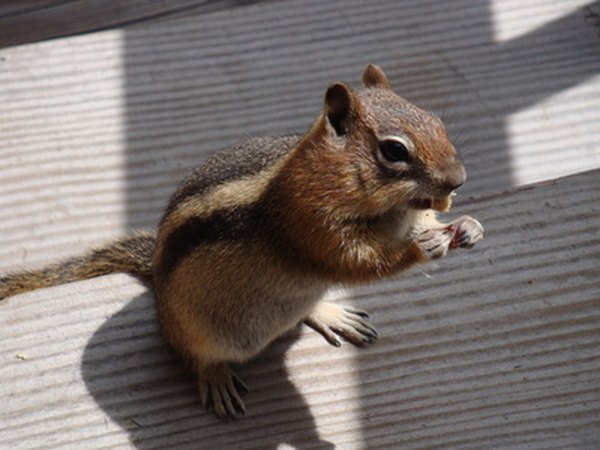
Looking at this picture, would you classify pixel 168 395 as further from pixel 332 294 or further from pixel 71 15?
pixel 71 15

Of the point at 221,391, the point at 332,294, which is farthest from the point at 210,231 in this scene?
the point at 332,294

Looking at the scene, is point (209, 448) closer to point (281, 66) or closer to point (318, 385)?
point (318, 385)

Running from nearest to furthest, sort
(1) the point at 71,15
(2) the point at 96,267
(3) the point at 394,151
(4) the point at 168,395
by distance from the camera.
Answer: (3) the point at 394,151
(4) the point at 168,395
(2) the point at 96,267
(1) the point at 71,15

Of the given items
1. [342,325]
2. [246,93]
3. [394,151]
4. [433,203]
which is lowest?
[342,325]

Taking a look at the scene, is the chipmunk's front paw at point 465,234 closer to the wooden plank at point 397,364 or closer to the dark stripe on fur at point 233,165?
the wooden plank at point 397,364

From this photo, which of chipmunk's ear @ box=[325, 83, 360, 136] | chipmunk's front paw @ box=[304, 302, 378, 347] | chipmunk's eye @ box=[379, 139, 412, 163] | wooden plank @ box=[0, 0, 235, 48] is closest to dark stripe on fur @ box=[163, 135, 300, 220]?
chipmunk's ear @ box=[325, 83, 360, 136]

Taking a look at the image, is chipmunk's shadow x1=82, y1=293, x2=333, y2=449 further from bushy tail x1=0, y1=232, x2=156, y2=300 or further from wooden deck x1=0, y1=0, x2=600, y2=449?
bushy tail x1=0, y1=232, x2=156, y2=300

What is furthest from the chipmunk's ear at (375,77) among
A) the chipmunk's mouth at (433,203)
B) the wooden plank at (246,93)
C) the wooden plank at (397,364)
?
the wooden plank at (246,93)
